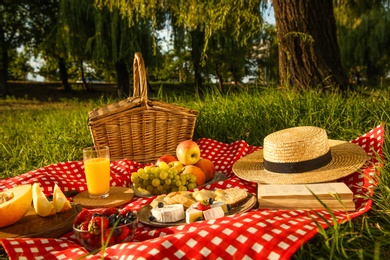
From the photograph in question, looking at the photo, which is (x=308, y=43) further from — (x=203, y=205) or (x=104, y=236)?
(x=104, y=236)

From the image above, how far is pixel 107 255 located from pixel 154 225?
0.36m

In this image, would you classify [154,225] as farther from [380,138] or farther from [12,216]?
[380,138]

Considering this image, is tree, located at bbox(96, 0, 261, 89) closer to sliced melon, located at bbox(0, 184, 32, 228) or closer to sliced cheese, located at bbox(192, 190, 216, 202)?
sliced cheese, located at bbox(192, 190, 216, 202)

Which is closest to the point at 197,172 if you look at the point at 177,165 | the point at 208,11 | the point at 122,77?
the point at 177,165

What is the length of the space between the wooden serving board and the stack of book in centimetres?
93

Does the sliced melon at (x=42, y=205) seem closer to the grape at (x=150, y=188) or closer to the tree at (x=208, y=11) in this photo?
the grape at (x=150, y=188)

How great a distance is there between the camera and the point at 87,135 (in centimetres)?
419

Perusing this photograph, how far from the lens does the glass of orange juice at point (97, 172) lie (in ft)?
7.85

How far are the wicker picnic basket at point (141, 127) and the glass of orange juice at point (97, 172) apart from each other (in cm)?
65

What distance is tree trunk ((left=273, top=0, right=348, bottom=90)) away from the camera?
429 cm

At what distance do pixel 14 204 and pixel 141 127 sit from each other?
1.44 metres

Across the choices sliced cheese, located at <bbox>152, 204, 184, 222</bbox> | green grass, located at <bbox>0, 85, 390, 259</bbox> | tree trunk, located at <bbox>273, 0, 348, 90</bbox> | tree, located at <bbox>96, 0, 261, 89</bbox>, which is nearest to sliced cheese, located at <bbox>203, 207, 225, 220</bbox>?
sliced cheese, located at <bbox>152, 204, 184, 222</bbox>

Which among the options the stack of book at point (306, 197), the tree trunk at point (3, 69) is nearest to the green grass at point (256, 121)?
the stack of book at point (306, 197)

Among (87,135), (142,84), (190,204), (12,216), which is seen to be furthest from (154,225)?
(87,135)
